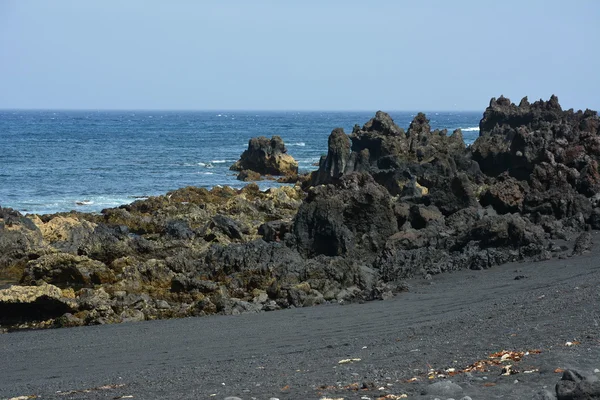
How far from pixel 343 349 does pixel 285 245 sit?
1087 cm

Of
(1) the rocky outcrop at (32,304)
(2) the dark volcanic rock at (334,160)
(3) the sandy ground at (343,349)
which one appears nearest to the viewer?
(3) the sandy ground at (343,349)

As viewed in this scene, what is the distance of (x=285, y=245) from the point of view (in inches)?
889

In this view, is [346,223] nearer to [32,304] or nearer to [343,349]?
[32,304]

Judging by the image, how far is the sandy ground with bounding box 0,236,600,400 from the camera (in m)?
8.66

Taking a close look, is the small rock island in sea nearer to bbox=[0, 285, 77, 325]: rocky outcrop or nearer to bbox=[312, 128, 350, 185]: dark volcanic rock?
bbox=[0, 285, 77, 325]: rocky outcrop

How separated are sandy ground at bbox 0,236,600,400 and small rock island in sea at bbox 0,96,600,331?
4.02 ft

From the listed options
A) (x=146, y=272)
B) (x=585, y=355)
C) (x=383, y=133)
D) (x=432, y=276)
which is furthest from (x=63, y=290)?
(x=383, y=133)

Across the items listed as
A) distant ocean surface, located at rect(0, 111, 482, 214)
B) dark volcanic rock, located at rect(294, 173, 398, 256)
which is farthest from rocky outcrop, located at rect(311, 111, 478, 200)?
dark volcanic rock, located at rect(294, 173, 398, 256)

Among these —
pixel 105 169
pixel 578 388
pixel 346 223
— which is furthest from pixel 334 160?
pixel 578 388

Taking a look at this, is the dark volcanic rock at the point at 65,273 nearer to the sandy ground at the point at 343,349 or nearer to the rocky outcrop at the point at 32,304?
the rocky outcrop at the point at 32,304

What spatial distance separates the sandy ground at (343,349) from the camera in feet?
28.4

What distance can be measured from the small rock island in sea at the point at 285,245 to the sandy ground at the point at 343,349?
1.23 meters

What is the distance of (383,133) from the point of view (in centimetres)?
4988

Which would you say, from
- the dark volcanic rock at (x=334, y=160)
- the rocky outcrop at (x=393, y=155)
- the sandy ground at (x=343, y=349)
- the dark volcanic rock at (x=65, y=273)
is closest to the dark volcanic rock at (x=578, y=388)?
the sandy ground at (x=343, y=349)
